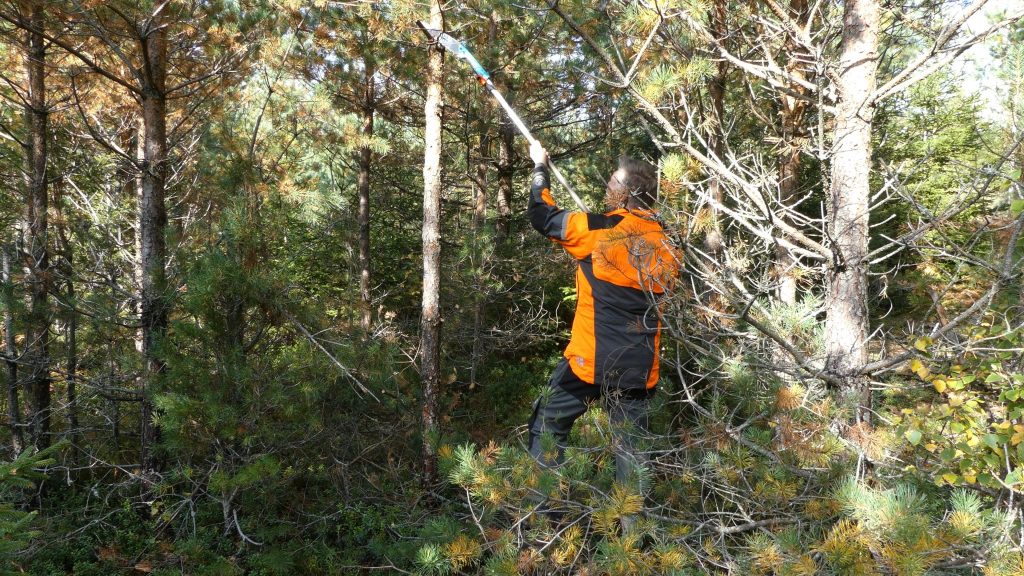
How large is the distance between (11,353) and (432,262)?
3759 millimetres

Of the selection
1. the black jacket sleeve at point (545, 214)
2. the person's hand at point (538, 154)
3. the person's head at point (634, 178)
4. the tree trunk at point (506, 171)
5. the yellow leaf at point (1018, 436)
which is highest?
the tree trunk at point (506, 171)

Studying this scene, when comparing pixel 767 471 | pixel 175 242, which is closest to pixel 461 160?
pixel 175 242

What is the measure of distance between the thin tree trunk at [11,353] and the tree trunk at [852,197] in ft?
19.5

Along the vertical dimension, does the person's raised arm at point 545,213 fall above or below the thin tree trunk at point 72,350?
above

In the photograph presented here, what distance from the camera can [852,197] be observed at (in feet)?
9.34

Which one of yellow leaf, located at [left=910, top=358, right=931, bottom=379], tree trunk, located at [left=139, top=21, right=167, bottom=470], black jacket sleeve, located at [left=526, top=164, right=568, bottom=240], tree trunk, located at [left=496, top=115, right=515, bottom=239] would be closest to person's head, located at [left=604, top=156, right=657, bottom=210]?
black jacket sleeve, located at [left=526, top=164, right=568, bottom=240]

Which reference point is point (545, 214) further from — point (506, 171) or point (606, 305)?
point (506, 171)

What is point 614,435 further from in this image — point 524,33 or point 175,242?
point 524,33

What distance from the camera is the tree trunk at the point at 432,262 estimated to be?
16.3ft

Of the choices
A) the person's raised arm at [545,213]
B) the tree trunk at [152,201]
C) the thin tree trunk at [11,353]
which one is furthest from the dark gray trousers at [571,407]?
the thin tree trunk at [11,353]

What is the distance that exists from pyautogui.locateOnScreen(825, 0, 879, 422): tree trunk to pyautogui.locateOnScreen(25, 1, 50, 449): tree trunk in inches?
240

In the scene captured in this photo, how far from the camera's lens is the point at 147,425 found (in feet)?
15.8

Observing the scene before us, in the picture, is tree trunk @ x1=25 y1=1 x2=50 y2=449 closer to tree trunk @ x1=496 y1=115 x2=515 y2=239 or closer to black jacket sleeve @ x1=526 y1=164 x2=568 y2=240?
black jacket sleeve @ x1=526 y1=164 x2=568 y2=240

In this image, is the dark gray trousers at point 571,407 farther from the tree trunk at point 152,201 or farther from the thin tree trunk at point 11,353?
the thin tree trunk at point 11,353
